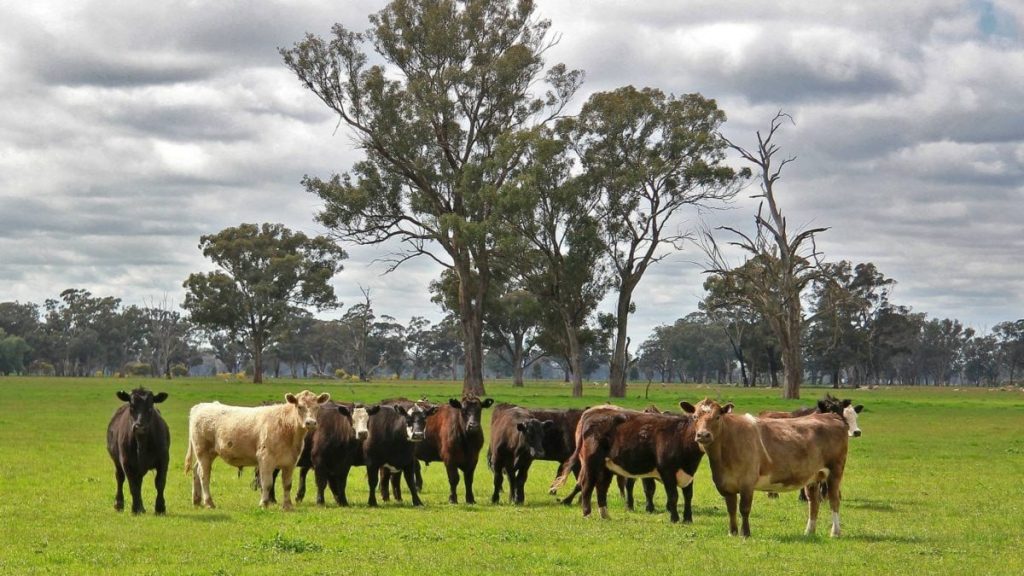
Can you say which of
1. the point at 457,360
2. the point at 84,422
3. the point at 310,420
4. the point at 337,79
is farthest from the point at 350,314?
the point at 310,420

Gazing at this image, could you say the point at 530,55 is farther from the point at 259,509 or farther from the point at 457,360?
the point at 457,360

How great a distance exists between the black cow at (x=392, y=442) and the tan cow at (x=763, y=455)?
17.0ft

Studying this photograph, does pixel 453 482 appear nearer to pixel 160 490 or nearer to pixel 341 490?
pixel 341 490

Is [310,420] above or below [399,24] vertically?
below

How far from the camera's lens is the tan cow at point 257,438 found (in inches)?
643

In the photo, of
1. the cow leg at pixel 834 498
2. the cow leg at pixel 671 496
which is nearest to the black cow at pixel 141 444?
the cow leg at pixel 671 496

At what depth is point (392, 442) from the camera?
58.3 feet

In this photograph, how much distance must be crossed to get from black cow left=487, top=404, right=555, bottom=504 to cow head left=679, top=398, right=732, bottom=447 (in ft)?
15.3

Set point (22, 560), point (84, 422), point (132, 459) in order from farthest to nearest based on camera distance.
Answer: point (84, 422)
point (132, 459)
point (22, 560)

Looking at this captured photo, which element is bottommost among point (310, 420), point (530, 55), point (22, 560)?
point (22, 560)

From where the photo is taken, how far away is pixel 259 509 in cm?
1579

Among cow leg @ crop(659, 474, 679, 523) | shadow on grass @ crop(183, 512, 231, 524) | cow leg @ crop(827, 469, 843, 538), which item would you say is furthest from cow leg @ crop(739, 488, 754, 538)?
shadow on grass @ crop(183, 512, 231, 524)

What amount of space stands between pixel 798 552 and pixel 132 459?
893cm

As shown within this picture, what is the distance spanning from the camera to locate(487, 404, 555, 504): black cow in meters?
17.9
